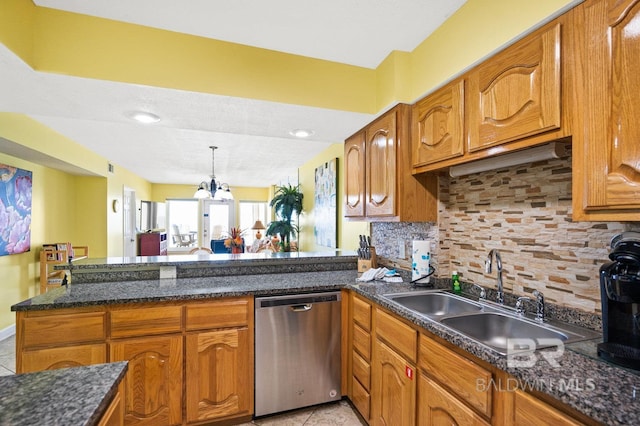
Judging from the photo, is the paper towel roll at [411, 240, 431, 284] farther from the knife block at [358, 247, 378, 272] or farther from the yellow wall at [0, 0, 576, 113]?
the yellow wall at [0, 0, 576, 113]

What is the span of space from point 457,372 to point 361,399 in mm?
995

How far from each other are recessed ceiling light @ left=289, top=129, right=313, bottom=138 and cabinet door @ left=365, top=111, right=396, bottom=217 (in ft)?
1.62

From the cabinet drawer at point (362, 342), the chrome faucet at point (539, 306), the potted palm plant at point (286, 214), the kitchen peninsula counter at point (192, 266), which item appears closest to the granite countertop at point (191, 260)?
the kitchen peninsula counter at point (192, 266)

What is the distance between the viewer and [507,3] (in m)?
1.26

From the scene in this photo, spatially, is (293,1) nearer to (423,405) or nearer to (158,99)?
(158,99)

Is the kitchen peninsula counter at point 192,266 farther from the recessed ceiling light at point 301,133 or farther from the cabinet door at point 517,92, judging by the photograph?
the cabinet door at point 517,92

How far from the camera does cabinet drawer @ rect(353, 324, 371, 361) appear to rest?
182 cm

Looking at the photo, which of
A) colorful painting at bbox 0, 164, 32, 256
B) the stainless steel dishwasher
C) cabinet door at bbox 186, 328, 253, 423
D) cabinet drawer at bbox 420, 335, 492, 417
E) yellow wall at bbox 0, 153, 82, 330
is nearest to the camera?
cabinet drawer at bbox 420, 335, 492, 417

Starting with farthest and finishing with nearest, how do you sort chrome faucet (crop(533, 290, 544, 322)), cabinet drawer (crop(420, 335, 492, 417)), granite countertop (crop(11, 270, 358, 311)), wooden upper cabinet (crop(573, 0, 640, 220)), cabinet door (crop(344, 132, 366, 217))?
cabinet door (crop(344, 132, 366, 217)), granite countertop (crop(11, 270, 358, 311)), chrome faucet (crop(533, 290, 544, 322)), cabinet drawer (crop(420, 335, 492, 417)), wooden upper cabinet (crop(573, 0, 640, 220))

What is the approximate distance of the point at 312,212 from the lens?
4906 mm

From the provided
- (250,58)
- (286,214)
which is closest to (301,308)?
(250,58)

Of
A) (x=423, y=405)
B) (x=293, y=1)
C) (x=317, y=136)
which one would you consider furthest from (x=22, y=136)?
(x=423, y=405)

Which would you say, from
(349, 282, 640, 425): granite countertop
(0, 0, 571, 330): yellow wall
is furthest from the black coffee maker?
(0, 0, 571, 330): yellow wall

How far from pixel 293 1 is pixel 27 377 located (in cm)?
179
